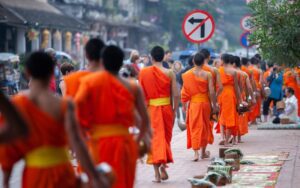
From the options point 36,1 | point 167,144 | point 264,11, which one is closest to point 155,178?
point 167,144

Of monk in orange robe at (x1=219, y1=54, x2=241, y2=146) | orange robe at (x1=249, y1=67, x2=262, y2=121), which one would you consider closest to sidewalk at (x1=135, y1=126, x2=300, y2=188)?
monk in orange robe at (x1=219, y1=54, x2=241, y2=146)

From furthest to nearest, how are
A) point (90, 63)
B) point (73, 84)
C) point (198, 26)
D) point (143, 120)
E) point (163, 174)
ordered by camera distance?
1. point (198, 26)
2. point (163, 174)
3. point (90, 63)
4. point (73, 84)
5. point (143, 120)

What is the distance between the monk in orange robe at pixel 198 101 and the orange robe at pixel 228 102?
2.48 meters

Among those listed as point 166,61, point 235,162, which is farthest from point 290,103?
point 235,162

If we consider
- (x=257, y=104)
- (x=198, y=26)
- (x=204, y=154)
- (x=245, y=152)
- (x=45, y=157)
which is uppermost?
(x=198, y=26)

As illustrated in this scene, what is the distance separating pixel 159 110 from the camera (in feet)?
41.0

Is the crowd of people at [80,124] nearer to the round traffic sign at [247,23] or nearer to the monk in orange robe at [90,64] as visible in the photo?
the monk in orange robe at [90,64]

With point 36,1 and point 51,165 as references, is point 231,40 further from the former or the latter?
point 51,165

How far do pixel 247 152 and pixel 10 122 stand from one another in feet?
36.9

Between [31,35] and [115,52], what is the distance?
32.6m

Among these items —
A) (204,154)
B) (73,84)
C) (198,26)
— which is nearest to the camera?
(73,84)

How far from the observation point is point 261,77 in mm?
23875

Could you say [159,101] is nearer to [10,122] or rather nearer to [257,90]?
[10,122]

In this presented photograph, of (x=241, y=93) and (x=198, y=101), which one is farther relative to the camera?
(x=241, y=93)
